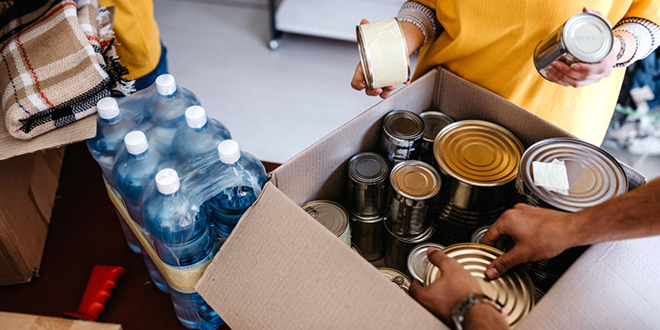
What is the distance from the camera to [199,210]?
92cm

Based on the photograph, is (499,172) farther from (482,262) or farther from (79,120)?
(79,120)

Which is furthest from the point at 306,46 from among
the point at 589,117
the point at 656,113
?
the point at 589,117

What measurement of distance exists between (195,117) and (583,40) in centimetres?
81

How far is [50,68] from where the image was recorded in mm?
1052

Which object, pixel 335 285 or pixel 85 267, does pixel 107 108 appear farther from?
pixel 335 285

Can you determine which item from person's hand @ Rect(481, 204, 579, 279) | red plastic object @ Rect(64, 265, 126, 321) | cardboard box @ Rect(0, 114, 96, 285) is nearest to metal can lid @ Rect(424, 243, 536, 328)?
person's hand @ Rect(481, 204, 579, 279)

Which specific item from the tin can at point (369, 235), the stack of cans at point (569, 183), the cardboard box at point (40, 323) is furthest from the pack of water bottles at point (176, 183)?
the stack of cans at point (569, 183)

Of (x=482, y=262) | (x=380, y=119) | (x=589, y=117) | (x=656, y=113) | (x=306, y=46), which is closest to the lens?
(x=482, y=262)

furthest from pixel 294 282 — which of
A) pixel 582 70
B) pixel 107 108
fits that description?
pixel 582 70

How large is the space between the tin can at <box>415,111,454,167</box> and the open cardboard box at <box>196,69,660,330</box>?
1.26 feet

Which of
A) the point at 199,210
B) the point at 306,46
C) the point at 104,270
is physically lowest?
the point at 306,46

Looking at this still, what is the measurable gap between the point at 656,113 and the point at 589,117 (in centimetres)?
165

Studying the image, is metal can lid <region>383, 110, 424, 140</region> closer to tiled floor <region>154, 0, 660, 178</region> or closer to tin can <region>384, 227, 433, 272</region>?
Answer: tin can <region>384, 227, 433, 272</region>

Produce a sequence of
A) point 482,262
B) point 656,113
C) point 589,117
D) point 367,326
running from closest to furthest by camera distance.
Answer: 1. point 367,326
2. point 482,262
3. point 589,117
4. point 656,113
